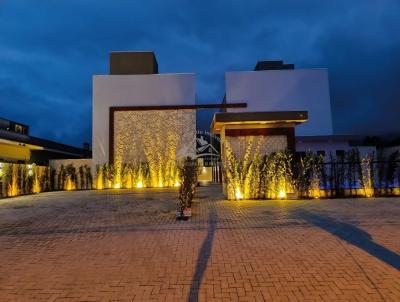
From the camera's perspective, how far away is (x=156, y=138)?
17109 mm

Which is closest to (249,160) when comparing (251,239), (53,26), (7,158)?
(251,239)

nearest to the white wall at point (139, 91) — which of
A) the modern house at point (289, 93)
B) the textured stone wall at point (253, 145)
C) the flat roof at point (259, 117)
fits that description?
the modern house at point (289, 93)

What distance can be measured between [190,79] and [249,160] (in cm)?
918

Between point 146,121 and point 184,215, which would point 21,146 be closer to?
point 146,121

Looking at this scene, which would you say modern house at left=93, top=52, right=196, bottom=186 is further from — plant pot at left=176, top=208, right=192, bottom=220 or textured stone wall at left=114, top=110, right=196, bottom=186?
plant pot at left=176, top=208, right=192, bottom=220

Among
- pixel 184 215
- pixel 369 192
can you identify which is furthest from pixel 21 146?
pixel 369 192

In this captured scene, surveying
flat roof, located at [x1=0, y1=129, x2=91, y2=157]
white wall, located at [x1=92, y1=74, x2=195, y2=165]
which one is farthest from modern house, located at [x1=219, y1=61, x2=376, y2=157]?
flat roof, located at [x1=0, y1=129, x2=91, y2=157]

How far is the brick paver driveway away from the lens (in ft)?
9.59

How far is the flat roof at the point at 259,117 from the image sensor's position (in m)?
9.73

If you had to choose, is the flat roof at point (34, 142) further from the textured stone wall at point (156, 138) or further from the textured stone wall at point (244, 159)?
the textured stone wall at point (244, 159)

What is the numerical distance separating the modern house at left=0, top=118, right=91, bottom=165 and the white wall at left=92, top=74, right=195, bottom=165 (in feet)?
16.1

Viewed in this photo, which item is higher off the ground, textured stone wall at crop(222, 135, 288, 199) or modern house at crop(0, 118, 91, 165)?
modern house at crop(0, 118, 91, 165)

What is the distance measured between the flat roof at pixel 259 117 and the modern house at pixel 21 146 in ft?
43.7

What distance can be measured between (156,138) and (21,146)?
33.5ft
